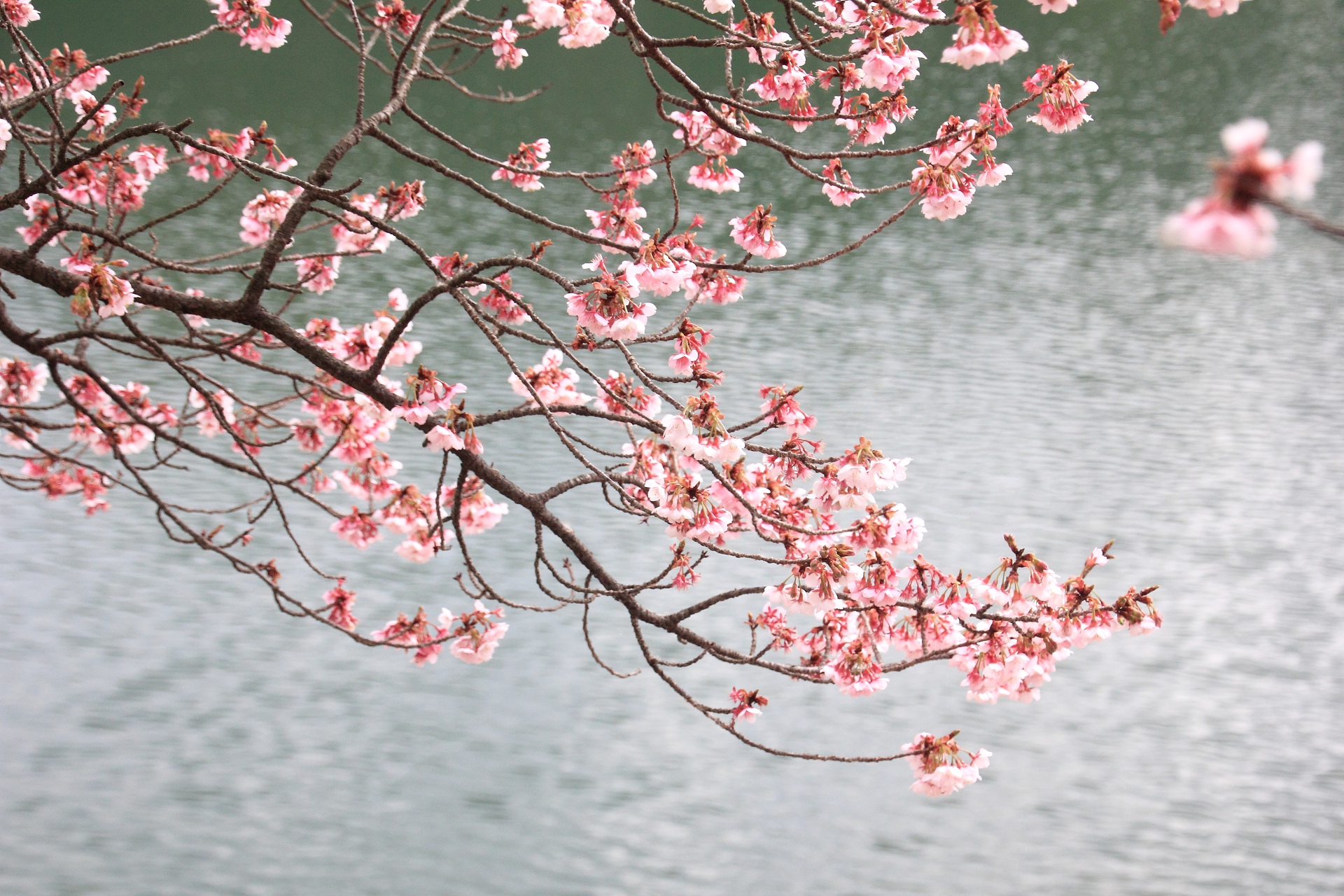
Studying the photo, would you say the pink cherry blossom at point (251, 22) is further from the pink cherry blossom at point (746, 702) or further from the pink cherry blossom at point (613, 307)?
the pink cherry blossom at point (746, 702)

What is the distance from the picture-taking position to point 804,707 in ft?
20.8

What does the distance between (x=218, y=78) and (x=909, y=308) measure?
38.3 feet

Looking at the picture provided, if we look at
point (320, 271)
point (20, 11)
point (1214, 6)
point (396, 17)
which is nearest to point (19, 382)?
point (320, 271)

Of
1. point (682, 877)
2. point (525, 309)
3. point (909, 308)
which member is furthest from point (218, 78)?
point (525, 309)

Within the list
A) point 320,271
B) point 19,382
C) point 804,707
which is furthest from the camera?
point 804,707

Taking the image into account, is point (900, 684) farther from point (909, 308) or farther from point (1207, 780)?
point (909, 308)

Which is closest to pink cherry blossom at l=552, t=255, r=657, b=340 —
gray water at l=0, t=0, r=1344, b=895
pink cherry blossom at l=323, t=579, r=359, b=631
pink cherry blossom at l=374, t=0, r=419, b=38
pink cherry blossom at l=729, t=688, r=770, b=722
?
pink cherry blossom at l=729, t=688, r=770, b=722

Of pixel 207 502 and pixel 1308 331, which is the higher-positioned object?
pixel 1308 331

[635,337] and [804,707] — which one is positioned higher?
[804,707]

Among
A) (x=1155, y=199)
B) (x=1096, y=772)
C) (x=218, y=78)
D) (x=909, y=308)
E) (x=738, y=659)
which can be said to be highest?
(x=218, y=78)

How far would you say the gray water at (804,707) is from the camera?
17.6 ft

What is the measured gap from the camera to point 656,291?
2283 millimetres

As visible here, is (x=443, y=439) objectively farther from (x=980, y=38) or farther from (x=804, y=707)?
(x=804, y=707)

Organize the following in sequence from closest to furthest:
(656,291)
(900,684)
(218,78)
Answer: (656,291)
(900,684)
(218,78)
